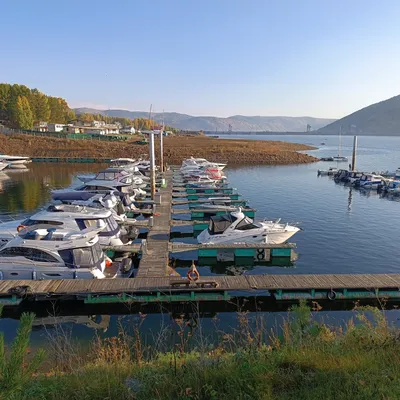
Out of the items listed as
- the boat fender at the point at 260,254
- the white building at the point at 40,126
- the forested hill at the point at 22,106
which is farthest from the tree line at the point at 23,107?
the boat fender at the point at 260,254

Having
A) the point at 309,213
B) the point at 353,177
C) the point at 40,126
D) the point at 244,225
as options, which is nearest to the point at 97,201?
the point at 244,225

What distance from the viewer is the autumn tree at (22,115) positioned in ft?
340

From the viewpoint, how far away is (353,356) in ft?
21.9

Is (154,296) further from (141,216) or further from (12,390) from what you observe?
(141,216)

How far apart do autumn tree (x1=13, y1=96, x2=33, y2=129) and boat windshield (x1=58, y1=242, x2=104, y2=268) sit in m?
102

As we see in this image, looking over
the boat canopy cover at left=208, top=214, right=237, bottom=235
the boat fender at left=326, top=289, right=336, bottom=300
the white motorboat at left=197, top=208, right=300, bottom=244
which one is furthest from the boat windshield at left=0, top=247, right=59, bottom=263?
the boat fender at left=326, top=289, right=336, bottom=300

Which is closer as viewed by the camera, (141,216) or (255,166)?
(141,216)

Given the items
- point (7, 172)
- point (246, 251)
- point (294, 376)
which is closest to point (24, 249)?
point (246, 251)

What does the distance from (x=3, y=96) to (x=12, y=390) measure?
13374 cm

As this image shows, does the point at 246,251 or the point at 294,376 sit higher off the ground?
the point at 294,376

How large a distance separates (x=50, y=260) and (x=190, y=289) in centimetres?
652

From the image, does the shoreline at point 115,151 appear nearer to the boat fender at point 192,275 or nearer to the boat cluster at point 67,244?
the boat cluster at point 67,244

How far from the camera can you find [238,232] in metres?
21.9

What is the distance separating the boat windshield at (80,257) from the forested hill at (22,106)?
102m
